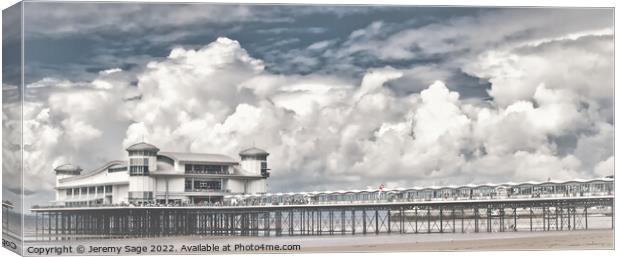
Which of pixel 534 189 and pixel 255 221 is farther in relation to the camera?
pixel 255 221

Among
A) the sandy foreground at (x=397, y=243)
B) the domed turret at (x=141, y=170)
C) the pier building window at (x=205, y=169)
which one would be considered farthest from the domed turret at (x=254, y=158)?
the domed turret at (x=141, y=170)

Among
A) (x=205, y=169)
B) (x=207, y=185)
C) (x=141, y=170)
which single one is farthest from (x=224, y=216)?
(x=141, y=170)

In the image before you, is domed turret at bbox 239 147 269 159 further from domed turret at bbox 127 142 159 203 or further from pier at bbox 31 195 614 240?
pier at bbox 31 195 614 240

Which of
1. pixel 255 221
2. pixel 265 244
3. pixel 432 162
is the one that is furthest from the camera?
pixel 255 221

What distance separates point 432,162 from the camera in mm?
35438

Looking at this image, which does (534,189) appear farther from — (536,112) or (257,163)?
(257,163)

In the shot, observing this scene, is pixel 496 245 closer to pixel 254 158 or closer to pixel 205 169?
pixel 254 158

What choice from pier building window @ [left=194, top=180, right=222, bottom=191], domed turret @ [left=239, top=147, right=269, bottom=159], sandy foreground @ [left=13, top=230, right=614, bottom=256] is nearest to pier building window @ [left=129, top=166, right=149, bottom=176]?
sandy foreground @ [left=13, top=230, right=614, bottom=256]

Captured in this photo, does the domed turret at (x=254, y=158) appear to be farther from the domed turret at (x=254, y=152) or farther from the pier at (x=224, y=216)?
the pier at (x=224, y=216)

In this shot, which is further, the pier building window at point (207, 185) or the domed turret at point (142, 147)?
the pier building window at point (207, 185)

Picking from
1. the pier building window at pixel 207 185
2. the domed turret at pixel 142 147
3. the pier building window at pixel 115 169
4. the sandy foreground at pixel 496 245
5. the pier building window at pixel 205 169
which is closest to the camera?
the sandy foreground at pixel 496 245

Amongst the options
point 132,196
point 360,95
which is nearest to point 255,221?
point 132,196

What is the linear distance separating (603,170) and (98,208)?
13755mm

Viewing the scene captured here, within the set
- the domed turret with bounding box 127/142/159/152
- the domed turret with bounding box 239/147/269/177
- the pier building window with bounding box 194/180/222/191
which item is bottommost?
the pier building window with bounding box 194/180/222/191
